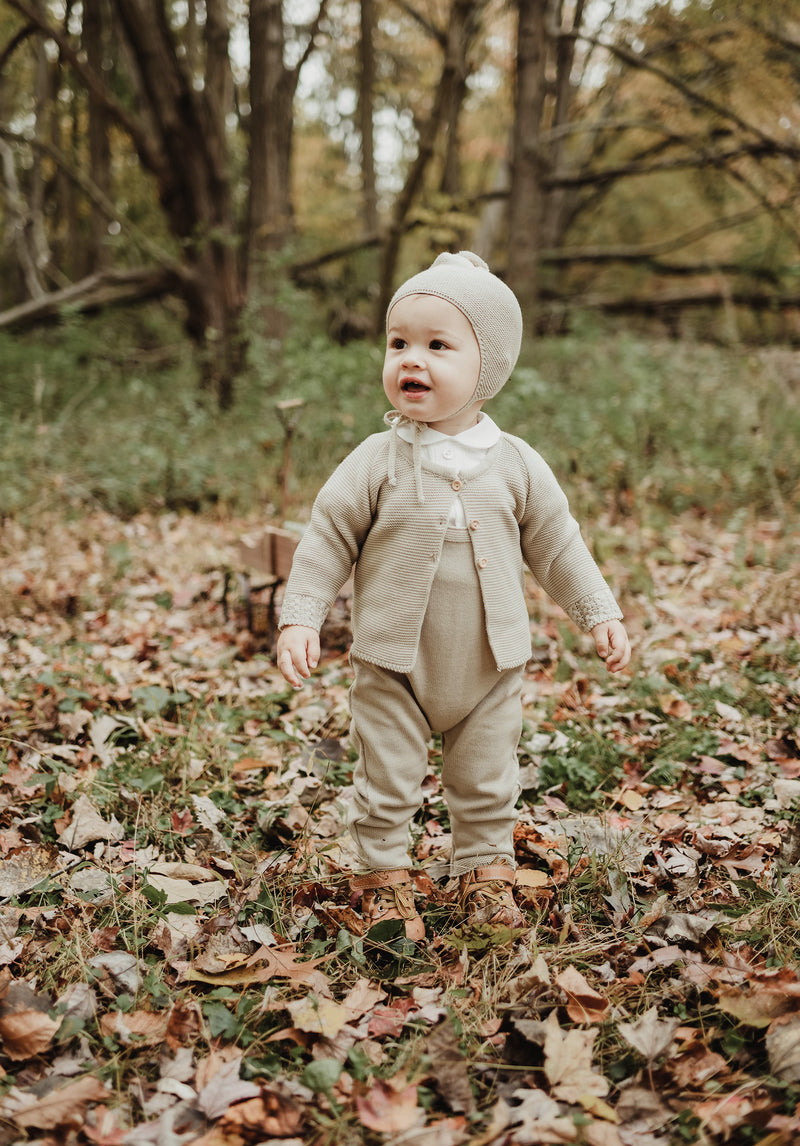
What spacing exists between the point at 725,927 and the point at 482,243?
10.8 m

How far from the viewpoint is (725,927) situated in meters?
2.07

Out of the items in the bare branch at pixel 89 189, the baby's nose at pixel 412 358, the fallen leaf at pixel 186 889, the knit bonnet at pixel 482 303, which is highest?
the bare branch at pixel 89 189

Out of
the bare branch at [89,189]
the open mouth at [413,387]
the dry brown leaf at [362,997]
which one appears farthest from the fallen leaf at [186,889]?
the bare branch at [89,189]

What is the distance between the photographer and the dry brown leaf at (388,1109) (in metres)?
1.58

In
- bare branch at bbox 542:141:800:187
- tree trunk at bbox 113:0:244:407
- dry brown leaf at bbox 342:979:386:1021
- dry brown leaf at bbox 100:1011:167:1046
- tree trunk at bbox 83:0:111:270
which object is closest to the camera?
dry brown leaf at bbox 100:1011:167:1046

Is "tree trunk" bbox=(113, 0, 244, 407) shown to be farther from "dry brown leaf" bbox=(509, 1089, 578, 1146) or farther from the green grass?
"dry brown leaf" bbox=(509, 1089, 578, 1146)

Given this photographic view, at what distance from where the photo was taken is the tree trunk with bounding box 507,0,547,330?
7547 mm

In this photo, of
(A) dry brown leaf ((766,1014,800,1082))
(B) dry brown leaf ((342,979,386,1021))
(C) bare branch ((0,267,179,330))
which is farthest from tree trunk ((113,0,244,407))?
(A) dry brown leaf ((766,1014,800,1082))

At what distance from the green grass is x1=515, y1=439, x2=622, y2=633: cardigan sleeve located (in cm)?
278

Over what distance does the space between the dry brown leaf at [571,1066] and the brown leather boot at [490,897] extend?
0.39m

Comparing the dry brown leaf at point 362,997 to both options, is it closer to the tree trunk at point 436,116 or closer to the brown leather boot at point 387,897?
Result: the brown leather boot at point 387,897

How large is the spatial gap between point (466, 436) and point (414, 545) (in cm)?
32

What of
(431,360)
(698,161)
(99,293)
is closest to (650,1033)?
(431,360)

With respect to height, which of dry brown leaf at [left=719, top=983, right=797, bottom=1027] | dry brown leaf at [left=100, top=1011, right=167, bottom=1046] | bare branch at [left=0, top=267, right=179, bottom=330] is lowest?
dry brown leaf at [left=100, top=1011, right=167, bottom=1046]
